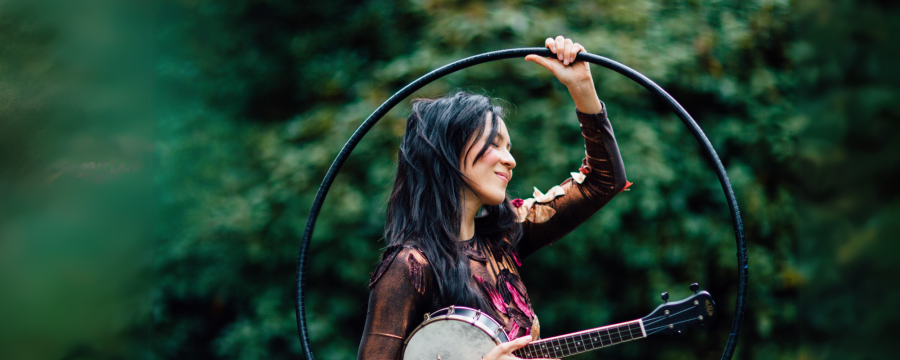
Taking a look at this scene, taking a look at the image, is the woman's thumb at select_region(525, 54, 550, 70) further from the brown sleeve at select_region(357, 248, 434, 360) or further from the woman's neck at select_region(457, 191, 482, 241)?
the brown sleeve at select_region(357, 248, 434, 360)

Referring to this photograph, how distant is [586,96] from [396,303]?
2.81ft

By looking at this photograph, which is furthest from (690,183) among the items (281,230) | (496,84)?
(281,230)

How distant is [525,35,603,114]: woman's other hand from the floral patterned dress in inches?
1.5

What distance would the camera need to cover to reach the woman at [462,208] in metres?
1.88

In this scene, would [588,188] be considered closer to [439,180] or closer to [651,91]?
[651,91]

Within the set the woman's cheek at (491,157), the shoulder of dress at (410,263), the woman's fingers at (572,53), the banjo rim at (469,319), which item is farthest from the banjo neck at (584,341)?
the woman's fingers at (572,53)

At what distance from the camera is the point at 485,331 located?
1804mm

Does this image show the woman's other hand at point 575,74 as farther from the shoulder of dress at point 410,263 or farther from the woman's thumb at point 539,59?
the shoulder of dress at point 410,263

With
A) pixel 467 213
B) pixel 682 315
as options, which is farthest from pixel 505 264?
pixel 682 315

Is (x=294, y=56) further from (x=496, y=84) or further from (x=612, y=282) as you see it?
(x=612, y=282)

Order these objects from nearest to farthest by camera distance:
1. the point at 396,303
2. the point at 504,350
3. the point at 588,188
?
the point at 504,350 → the point at 396,303 → the point at 588,188

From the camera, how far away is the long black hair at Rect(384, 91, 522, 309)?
1.95m

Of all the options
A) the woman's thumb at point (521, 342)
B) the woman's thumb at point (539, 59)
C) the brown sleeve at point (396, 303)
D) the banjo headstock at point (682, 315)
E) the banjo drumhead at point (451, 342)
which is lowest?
the banjo headstock at point (682, 315)

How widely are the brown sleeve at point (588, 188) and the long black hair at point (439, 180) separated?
316 mm
